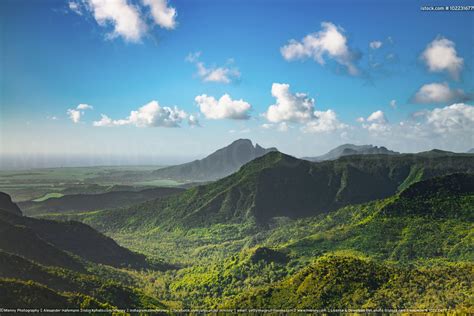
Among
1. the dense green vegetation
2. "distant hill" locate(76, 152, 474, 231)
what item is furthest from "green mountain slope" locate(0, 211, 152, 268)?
"distant hill" locate(76, 152, 474, 231)

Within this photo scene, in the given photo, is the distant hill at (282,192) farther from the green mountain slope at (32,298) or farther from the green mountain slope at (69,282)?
the green mountain slope at (32,298)

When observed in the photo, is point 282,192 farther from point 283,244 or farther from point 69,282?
point 69,282

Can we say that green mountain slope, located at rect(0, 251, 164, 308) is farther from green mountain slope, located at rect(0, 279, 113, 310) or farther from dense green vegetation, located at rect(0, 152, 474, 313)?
green mountain slope, located at rect(0, 279, 113, 310)

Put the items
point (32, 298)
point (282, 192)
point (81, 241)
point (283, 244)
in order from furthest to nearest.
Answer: point (282, 192) → point (283, 244) → point (81, 241) → point (32, 298)

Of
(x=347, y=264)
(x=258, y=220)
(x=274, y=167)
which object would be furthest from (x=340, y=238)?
(x=274, y=167)

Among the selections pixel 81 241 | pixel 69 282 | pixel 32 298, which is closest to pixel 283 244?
pixel 81 241

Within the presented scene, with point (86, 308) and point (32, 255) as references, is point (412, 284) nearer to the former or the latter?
point (86, 308)
